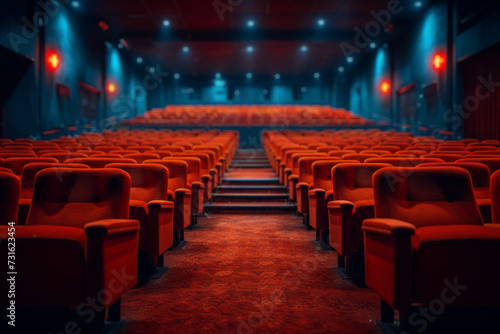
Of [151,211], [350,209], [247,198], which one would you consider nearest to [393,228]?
[350,209]

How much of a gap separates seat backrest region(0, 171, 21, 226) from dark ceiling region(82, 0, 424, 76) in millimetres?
8106

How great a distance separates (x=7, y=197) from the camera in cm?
180

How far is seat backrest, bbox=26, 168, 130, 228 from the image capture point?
5.90ft

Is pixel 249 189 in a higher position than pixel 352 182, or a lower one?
lower

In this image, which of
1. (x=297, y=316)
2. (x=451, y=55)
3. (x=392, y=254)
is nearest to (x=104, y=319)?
(x=297, y=316)

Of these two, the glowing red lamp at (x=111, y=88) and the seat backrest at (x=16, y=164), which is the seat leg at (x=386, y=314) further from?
the glowing red lamp at (x=111, y=88)

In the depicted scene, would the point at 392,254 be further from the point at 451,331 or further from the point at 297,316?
the point at 297,316

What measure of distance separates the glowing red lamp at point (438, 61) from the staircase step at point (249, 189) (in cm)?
566

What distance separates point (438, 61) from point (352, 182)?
7457mm

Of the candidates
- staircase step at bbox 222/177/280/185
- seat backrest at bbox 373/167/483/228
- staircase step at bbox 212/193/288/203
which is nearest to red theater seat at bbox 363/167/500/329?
seat backrest at bbox 373/167/483/228

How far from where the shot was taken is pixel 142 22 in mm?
10781

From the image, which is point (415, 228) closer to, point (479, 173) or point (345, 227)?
point (345, 227)

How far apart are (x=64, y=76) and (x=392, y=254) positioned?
9.44 meters
